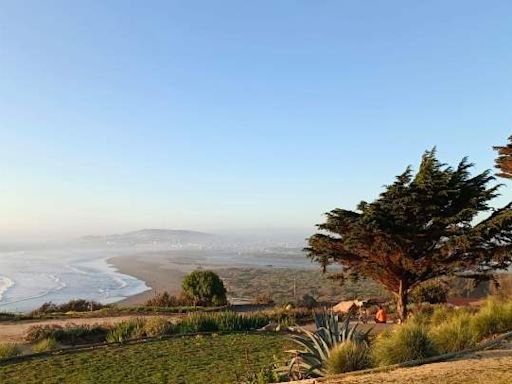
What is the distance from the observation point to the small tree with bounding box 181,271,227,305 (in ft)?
85.7

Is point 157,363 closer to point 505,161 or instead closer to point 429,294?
point 505,161

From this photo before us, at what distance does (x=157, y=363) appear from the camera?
35.5 feet

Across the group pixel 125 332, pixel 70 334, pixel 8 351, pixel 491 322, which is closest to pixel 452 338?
pixel 491 322

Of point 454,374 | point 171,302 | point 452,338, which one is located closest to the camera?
point 454,374

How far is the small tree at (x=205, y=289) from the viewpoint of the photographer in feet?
85.7

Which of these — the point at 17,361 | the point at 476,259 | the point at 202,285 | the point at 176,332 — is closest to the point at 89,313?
the point at 202,285

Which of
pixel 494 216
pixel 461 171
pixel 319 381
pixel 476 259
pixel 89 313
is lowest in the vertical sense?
pixel 89 313

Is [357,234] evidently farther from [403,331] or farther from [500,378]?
[500,378]

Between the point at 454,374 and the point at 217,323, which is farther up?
the point at 454,374

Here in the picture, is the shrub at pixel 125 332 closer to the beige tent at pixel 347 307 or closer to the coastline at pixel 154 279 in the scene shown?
the beige tent at pixel 347 307

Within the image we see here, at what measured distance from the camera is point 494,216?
45.2ft

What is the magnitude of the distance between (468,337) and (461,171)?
6.77 meters

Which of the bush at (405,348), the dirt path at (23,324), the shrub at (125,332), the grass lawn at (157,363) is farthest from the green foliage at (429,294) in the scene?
the bush at (405,348)

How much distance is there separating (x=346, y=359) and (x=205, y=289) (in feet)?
64.7
